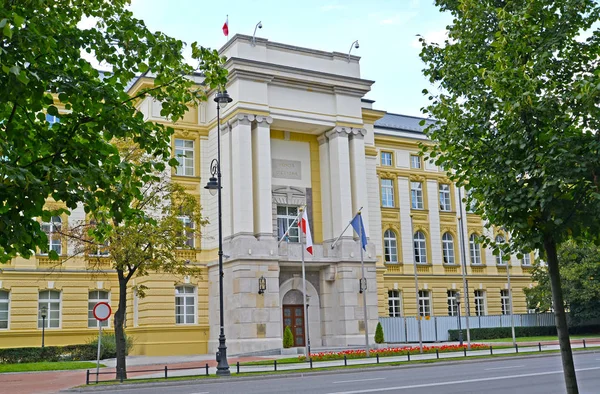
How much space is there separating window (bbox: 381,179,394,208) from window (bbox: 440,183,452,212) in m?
5.66

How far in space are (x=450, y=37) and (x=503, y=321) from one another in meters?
46.2

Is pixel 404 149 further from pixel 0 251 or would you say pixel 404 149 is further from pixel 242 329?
pixel 0 251

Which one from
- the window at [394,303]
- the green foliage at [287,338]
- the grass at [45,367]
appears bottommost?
the grass at [45,367]

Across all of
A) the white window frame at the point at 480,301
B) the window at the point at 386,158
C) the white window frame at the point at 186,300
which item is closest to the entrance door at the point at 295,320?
the white window frame at the point at 186,300

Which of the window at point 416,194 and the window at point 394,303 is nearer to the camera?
the window at point 394,303

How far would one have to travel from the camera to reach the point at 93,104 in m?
10.2

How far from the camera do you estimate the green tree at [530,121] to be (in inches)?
384

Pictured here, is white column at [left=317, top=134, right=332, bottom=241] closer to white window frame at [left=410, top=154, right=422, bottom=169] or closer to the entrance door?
the entrance door

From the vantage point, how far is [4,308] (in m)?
40.8

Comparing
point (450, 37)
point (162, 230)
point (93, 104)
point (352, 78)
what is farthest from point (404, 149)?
point (93, 104)

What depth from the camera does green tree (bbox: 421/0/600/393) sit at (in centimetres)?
977

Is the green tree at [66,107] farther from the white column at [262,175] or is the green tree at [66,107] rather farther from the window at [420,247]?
the window at [420,247]

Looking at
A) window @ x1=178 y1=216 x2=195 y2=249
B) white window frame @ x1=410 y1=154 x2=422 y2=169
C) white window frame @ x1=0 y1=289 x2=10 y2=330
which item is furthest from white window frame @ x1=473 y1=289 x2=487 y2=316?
white window frame @ x1=0 y1=289 x2=10 y2=330

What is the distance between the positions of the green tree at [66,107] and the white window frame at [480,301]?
5000cm
